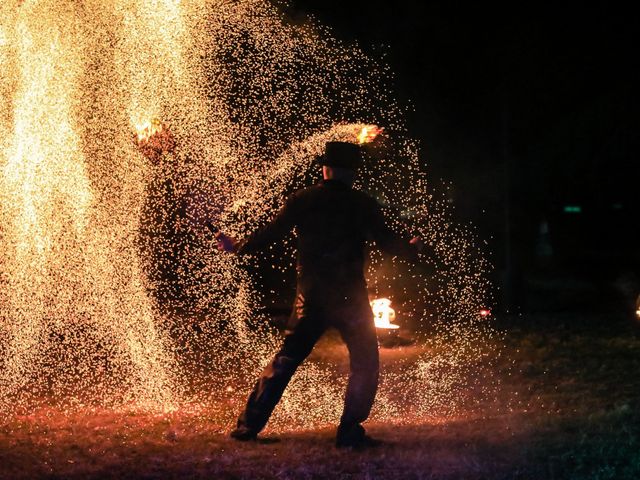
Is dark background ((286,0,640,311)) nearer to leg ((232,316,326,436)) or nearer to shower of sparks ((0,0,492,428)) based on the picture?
shower of sparks ((0,0,492,428))

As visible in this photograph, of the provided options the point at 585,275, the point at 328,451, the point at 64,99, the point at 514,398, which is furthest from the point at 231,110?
the point at 585,275

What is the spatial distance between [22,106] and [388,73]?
4645mm

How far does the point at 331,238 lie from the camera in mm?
5891

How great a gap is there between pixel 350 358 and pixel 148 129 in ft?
15.5

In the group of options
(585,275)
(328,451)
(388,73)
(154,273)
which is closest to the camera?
(328,451)

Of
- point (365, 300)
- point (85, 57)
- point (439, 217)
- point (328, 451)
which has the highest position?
point (85, 57)

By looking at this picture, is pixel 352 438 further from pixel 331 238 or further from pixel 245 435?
pixel 331 238

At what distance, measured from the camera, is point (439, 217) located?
17.9 metres

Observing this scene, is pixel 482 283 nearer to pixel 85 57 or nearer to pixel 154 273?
pixel 154 273

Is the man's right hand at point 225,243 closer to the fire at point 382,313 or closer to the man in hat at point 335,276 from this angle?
the man in hat at point 335,276

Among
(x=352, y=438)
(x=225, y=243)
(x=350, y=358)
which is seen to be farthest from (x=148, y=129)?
(x=352, y=438)

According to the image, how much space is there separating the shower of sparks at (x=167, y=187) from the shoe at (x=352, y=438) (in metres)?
1.48

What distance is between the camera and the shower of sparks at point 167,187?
8.96m

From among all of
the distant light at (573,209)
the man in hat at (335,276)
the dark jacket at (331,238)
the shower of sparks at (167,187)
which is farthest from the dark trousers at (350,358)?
the distant light at (573,209)
